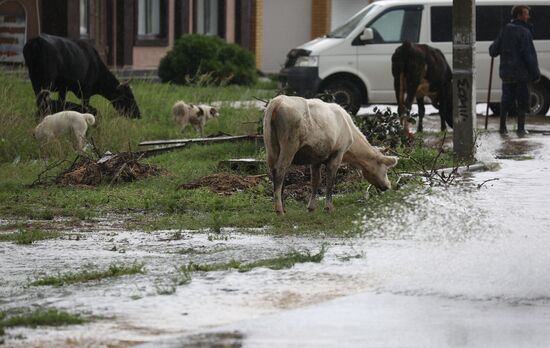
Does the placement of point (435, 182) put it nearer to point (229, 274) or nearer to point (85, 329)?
point (229, 274)

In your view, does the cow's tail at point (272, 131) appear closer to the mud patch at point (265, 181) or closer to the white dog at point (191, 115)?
the mud patch at point (265, 181)

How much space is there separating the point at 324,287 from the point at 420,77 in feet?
43.5

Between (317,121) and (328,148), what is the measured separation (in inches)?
12.2

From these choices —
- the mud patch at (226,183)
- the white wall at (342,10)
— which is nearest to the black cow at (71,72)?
the mud patch at (226,183)

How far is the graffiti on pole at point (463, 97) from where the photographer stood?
17812mm

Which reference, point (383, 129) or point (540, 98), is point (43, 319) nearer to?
point (383, 129)

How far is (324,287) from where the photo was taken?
9.49 metres

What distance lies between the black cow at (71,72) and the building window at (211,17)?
1782 cm

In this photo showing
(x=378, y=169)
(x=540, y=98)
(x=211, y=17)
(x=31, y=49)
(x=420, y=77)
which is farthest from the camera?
(x=211, y=17)

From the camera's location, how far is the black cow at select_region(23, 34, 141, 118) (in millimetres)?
20703

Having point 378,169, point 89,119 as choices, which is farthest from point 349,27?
point 378,169

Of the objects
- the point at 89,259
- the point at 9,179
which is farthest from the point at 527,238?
A: the point at 9,179

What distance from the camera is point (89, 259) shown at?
10812 mm

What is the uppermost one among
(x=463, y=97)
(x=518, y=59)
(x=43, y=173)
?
(x=518, y=59)
